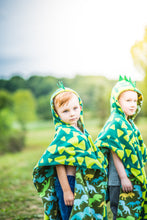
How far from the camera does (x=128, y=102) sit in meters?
3.25

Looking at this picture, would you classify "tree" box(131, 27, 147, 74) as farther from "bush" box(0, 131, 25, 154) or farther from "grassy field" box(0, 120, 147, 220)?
"bush" box(0, 131, 25, 154)

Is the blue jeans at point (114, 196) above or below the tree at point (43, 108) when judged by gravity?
below

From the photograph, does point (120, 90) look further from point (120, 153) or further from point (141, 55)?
point (141, 55)

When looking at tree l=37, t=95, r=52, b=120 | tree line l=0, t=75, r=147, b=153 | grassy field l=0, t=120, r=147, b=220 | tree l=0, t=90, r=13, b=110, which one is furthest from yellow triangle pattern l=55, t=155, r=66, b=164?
tree l=37, t=95, r=52, b=120

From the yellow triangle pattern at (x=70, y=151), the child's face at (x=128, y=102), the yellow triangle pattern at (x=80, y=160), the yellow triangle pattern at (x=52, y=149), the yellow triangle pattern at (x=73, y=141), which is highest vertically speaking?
the child's face at (x=128, y=102)

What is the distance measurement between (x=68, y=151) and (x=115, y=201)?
105 cm

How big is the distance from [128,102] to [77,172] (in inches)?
43.4

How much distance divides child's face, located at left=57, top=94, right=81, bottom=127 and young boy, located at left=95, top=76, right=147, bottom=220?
1.87ft

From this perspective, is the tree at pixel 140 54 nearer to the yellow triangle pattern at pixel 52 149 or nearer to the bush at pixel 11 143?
the bush at pixel 11 143

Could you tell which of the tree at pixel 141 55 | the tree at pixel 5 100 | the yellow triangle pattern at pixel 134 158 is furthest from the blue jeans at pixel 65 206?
the tree at pixel 5 100

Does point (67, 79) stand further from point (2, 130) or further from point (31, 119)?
point (2, 130)

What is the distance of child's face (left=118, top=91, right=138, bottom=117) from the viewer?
10.7ft

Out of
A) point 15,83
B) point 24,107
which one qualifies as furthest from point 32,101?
point 15,83

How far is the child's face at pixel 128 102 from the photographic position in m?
3.25
